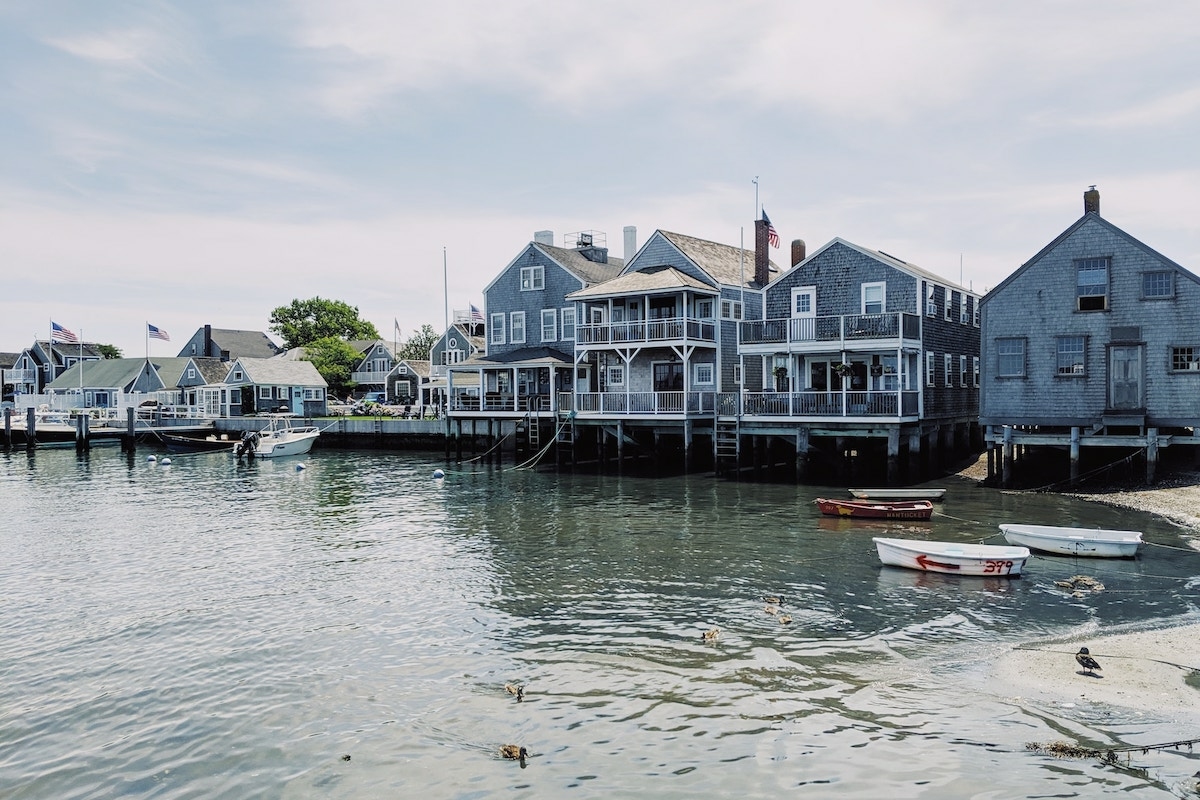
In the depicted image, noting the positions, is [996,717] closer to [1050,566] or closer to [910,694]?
[910,694]

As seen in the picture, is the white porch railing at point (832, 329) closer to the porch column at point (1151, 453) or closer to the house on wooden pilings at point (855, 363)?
the house on wooden pilings at point (855, 363)

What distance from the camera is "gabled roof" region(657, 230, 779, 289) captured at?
46188 millimetres

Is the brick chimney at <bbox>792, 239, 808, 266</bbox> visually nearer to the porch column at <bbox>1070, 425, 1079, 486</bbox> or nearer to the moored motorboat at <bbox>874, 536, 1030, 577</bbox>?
the porch column at <bbox>1070, 425, 1079, 486</bbox>

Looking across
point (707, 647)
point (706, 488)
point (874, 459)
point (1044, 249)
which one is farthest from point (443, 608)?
point (874, 459)

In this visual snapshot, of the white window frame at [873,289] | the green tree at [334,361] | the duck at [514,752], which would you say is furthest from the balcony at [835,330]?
the green tree at [334,361]

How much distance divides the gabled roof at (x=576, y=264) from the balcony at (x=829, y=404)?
51.5 feet

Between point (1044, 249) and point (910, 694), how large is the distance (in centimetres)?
2678

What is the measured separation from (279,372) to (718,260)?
53.1 metres

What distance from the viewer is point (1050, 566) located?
71.3ft

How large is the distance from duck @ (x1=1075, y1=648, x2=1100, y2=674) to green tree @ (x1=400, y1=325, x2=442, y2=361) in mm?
114628

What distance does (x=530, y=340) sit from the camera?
179 feet

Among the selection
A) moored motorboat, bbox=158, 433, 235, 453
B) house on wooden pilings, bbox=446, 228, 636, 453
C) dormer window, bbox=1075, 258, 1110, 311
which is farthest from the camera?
moored motorboat, bbox=158, 433, 235, 453

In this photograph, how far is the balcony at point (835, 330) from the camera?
120 feet

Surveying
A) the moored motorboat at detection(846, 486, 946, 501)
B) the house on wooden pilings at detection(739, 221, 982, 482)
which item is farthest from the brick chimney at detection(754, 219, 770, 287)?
the moored motorboat at detection(846, 486, 946, 501)
